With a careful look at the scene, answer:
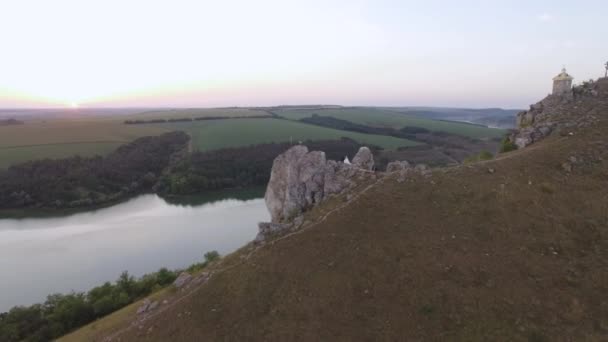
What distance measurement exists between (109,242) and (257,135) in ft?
243

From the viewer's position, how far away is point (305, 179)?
23344mm

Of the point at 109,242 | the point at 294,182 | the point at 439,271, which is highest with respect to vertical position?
the point at 294,182

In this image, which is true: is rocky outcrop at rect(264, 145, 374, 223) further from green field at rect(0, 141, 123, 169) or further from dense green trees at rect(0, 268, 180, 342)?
green field at rect(0, 141, 123, 169)

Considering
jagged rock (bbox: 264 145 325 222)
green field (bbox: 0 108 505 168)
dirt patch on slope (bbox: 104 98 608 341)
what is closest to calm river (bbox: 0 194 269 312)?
jagged rock (bbox: 264 145 325 222)

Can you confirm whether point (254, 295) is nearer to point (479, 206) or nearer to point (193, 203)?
point (479, 206)

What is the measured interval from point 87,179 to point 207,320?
237ft

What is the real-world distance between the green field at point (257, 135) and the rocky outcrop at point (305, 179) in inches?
2982

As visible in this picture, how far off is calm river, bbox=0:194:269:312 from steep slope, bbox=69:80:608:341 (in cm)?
2582

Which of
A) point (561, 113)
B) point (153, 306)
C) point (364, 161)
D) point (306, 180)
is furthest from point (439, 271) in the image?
point (561, 113)

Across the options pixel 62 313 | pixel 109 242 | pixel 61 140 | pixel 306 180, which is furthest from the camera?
pixel 61 140

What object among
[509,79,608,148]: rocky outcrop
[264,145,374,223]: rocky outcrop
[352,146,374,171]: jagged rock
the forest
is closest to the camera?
[264,145,374,223]: rocky outcrop

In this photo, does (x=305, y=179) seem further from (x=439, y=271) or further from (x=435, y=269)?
(x=439, y=271)

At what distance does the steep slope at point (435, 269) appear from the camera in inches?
432

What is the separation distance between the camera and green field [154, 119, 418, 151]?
108062 millimetres
